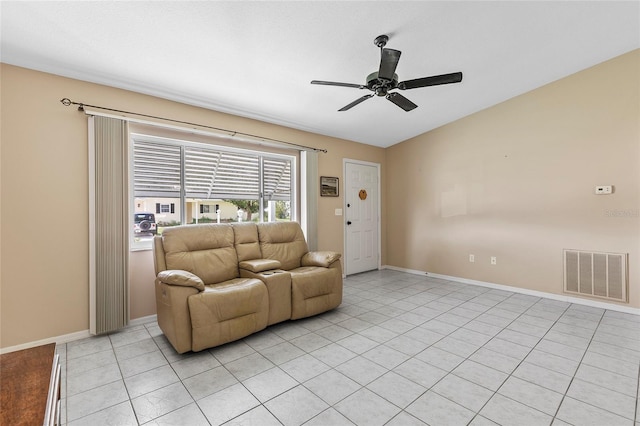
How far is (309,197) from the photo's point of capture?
14.6ft

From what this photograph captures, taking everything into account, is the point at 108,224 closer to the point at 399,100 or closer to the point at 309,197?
the point at 309,197

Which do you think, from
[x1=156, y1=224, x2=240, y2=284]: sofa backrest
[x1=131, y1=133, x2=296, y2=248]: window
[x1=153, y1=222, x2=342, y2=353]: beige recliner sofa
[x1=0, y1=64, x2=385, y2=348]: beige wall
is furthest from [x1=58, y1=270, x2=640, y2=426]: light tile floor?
[x1=131, y1=133, x2=296, y2=248]: window

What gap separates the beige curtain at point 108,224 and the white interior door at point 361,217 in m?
3.40

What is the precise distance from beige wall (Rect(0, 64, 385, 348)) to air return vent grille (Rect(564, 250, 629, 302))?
225 inches

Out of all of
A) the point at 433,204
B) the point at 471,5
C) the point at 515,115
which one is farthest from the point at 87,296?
the point at 515,115

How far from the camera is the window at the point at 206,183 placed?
3213 millimetres

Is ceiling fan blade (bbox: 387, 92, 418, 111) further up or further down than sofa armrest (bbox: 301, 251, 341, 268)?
further up

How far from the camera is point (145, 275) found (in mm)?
3127

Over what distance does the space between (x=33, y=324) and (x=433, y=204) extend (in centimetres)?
548

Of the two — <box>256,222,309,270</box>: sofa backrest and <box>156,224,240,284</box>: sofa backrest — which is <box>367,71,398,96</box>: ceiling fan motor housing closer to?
<box>256,222,309,270</box>: sofa backrest

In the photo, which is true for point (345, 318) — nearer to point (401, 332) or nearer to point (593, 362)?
point (401, 332)

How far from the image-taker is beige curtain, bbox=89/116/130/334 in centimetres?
271

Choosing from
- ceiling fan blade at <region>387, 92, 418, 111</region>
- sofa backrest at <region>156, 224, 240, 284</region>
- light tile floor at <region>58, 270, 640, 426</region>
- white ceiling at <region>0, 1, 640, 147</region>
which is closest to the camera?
light tile floor at <region>58, 270, 640, 426</region>

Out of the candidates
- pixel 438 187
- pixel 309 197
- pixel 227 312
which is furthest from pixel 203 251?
pixel 438 187
